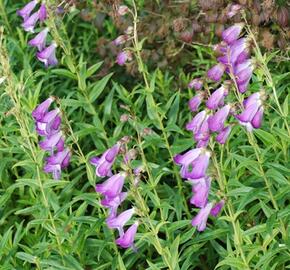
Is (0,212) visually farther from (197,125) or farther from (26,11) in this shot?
(197,125)

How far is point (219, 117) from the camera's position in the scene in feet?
11.8

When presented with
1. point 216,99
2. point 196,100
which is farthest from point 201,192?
point 196,100

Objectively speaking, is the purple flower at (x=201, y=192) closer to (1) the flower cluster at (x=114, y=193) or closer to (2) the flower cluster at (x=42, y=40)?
(1) the flower cluster at (x=114, y=193)

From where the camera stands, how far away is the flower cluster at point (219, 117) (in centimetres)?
349

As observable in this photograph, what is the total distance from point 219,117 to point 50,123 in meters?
1.06

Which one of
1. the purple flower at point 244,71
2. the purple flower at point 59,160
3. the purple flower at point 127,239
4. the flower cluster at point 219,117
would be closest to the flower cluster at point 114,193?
the purple flower at point 127,239

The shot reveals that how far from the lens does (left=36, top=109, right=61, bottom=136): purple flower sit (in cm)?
414

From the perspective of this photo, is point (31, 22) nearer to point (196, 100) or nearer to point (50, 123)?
point (50, 123)

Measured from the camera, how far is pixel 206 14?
5168 mm

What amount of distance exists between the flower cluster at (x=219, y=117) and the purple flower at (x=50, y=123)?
82 cm

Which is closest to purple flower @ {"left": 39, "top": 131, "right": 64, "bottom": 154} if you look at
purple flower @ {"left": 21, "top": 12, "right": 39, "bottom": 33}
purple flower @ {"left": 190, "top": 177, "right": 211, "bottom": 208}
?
purple flower @ {"left": 190, "top": 177, "right": 211, "bottom": 208}

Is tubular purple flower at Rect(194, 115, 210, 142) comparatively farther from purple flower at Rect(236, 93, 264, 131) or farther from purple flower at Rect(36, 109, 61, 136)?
purple flower at Rect(36, 109, 61, 136)

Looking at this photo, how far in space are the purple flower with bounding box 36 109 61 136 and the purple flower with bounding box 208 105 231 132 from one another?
96cm

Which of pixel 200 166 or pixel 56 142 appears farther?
pixel 56 142
